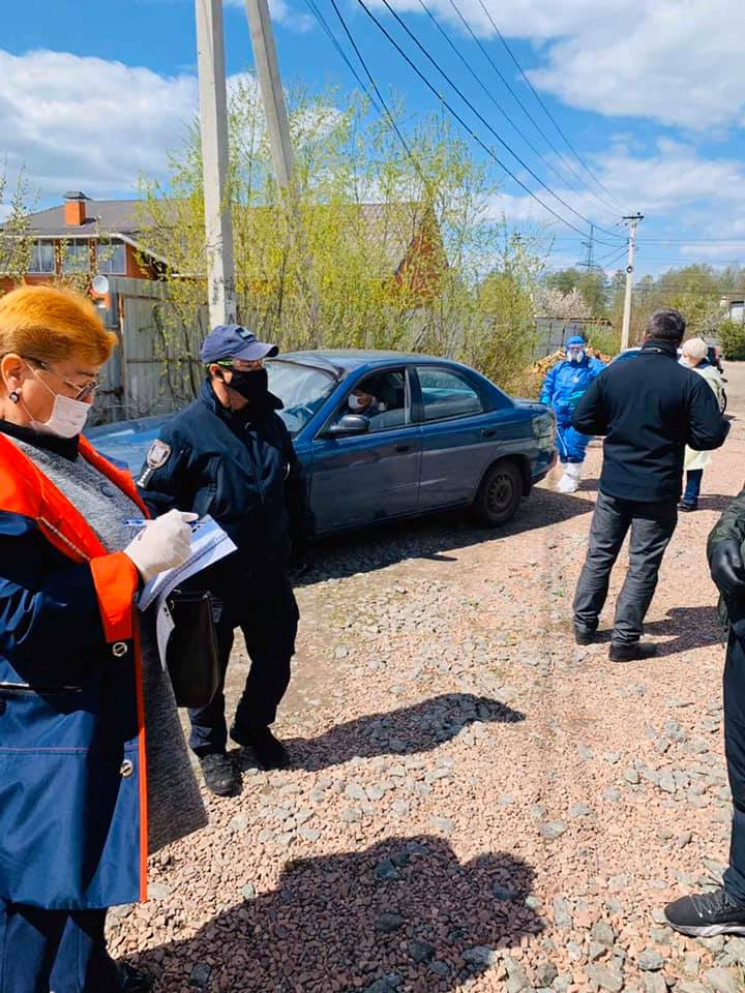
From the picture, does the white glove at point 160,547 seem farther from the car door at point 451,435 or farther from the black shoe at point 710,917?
the car door at point 451,435

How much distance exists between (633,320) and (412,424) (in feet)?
139

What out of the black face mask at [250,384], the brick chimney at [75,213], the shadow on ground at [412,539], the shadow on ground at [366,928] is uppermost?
the brick chimney at [75,213]

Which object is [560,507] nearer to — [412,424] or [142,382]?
[412,424]

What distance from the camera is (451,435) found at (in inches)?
258

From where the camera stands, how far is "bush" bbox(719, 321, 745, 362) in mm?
49906

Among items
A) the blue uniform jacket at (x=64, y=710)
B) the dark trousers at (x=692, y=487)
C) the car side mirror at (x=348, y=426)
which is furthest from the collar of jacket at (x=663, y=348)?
the dark trousers at (x=692, y=487)

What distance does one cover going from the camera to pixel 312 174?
32.6 feet

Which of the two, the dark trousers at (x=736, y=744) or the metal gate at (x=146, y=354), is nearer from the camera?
the dark trousers at (x=736, y=744)

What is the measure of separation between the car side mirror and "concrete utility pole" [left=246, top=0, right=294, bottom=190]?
5.35 metres

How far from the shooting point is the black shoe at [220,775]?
10.1ft

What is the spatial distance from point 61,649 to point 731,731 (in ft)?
6.51

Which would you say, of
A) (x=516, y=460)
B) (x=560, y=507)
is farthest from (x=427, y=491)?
(x=560, y=507)

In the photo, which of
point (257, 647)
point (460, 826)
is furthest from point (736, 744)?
point (257, 647)

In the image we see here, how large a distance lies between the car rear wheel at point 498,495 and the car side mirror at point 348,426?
5.93 ft
